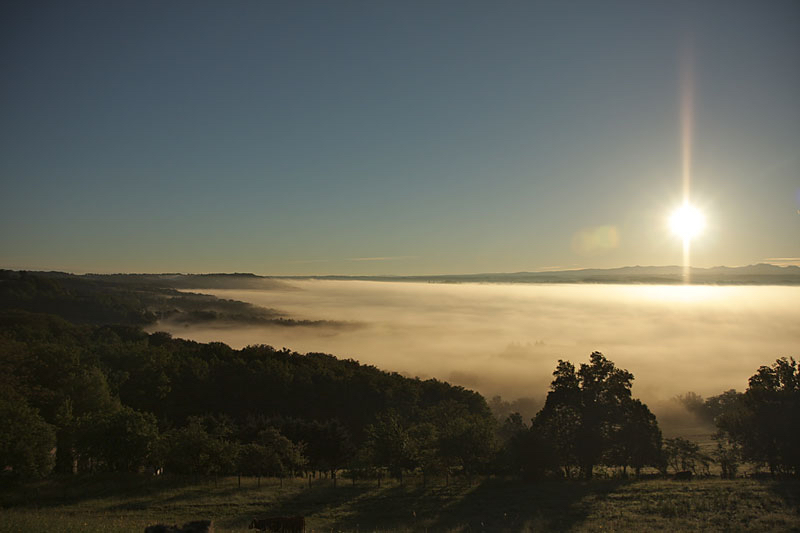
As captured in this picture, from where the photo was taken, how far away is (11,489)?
35.5m

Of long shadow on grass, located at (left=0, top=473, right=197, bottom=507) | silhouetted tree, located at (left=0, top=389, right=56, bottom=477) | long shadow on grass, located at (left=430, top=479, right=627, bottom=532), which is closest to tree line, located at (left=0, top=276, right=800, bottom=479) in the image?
silhouetted tree, located at (left=0, top=389, right=56, bottom=477)

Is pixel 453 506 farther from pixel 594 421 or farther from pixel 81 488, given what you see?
pixel 81 488

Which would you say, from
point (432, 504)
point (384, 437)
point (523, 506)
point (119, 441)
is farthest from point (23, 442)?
point (523, 506)

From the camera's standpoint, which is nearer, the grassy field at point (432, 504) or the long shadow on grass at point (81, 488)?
the grassy field at point (432, 504)

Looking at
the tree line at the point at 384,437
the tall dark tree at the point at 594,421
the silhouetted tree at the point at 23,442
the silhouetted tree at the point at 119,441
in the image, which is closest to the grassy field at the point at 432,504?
the silhouetted tree at the point at 23,442

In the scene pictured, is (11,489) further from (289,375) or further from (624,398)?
(289,375)

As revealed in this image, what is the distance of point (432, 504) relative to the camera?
37.6 metres

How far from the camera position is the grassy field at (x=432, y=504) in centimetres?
2933

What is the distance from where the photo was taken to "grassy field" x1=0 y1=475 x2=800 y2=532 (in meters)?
29.3

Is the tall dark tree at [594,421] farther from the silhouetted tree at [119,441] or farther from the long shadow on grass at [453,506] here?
the silhouetted tree at [119,441]

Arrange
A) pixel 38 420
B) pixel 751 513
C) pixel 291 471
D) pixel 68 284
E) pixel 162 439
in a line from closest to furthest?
pixel 751 513 → pixel 38 420 → pixel 162 439 → pixel 291 471 → pixel 68 284

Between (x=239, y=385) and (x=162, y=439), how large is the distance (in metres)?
54.8

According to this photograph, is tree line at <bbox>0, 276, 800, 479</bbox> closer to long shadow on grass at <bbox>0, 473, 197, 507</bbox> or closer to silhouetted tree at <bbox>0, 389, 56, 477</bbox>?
silhouetted tree at <bbox>0, 389, 56, 477</bbox>

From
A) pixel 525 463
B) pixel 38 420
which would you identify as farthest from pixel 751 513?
pixel 38 420
